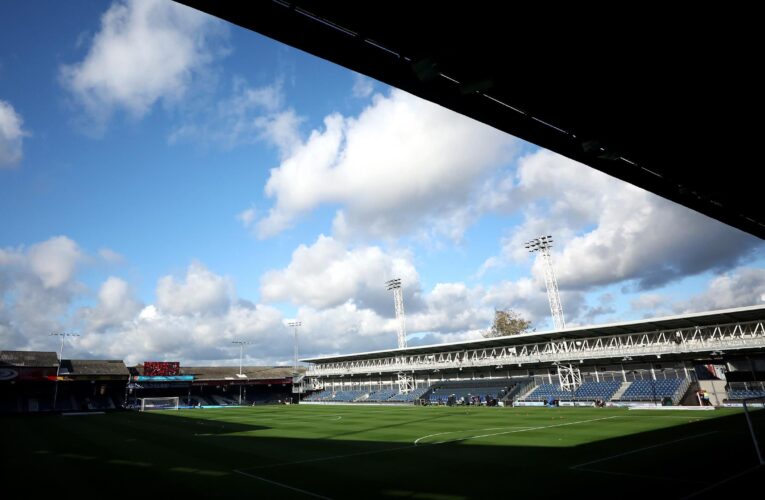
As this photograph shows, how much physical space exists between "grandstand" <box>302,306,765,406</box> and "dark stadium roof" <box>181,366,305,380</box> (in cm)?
3670

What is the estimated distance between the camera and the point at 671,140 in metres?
10.5

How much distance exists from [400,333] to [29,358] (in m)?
74.1

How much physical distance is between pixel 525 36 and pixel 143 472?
2170 cm

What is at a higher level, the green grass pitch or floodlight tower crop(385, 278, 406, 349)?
floodlight tower crop(385, 278, 406, 349)

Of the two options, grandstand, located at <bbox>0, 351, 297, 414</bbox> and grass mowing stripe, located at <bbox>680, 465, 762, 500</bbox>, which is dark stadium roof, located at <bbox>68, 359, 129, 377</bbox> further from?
grass mowing stripe, located at <bbox>680, 465, 762, 500</bbox>

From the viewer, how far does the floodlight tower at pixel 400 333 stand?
8069 cm

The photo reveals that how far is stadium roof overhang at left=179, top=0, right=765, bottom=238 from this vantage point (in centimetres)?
639

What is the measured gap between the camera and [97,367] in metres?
87.5

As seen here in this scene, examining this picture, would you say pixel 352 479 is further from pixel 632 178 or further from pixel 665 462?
pixel 632 178

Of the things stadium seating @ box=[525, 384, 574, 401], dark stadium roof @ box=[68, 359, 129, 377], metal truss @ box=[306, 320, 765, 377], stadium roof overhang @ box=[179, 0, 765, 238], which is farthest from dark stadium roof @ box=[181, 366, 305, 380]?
stadium roof overhang @ box=[179, 0, 765, 238]

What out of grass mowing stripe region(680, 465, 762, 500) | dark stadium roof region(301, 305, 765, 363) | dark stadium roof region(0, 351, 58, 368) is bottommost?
grass mowing stripe region(680, 465, 762, 500)

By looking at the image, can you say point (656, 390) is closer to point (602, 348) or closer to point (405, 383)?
point (602, 348)

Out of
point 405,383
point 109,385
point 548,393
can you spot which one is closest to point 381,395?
point 405,383

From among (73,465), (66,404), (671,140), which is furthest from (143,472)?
(66,404)
